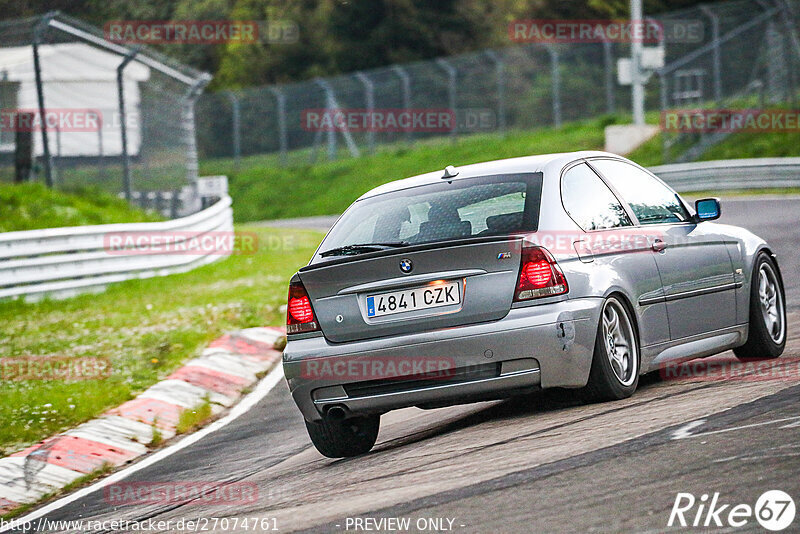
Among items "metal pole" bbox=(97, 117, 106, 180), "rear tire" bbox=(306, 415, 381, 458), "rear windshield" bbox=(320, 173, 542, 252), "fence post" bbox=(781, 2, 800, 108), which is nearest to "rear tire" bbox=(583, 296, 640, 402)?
"rear windshield" bbox=(320, 173, 542, 252)

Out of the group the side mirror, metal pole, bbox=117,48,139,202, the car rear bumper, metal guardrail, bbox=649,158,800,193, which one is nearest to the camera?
the car rear bumper

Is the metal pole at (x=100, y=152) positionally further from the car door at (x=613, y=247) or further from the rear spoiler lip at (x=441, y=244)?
the rear spoiler lip at (x=441, y=244)

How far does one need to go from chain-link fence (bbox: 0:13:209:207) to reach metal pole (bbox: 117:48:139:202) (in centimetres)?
2

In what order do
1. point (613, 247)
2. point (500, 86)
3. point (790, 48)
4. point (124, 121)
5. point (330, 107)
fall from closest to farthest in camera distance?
point (613, 247)
point (124, 121)
point (790, 48)
point (500, 86)
point (330, 107)

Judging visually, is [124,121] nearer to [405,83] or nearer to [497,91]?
[405,83]

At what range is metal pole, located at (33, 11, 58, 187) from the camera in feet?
58.0

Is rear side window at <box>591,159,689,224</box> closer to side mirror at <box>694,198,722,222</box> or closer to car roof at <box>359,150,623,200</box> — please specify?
side mirror at <box>694,198,722,222</box>

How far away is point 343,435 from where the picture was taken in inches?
270

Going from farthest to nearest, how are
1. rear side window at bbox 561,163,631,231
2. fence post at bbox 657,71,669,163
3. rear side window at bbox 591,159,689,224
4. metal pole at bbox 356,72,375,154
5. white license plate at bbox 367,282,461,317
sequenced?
metal pole at bbox 356,72,375,154 < fence post at bbox 657,71,669,163 < rear side window at bbox 591,159,689,224 < rear side window at bbox 561,163,631,231 < white license plate at bbox 367,282,461,317

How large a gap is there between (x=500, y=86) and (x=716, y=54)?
24.3 feet

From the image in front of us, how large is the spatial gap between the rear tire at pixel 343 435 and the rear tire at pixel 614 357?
1.25 metres

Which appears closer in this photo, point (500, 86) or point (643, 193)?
point (643, 193)

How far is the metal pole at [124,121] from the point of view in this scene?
1884cm

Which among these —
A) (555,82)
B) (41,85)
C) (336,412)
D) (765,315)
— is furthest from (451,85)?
(336,412)
